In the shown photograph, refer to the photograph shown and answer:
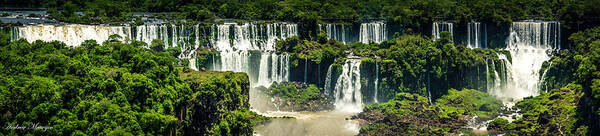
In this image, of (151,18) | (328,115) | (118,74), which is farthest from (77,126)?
(151,18)

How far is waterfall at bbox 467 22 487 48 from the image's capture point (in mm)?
66938

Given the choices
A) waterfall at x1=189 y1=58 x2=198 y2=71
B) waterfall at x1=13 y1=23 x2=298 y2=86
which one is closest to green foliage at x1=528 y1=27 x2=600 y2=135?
waterfall at x1=13 y1=23 x2=298 y2=86

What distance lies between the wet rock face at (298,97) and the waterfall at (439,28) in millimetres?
15113

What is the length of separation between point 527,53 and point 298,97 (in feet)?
79.1

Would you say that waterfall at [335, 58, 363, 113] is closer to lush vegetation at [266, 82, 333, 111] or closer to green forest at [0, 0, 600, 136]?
green forest at [0, 0, 600, 136]

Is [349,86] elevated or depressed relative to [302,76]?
depressed

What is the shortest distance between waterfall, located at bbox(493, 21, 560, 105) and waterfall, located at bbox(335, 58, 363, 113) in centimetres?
1369

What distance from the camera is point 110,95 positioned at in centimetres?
3114

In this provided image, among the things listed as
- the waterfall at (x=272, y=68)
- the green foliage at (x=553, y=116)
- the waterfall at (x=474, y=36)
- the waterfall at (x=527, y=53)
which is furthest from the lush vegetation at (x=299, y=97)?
the waterfall at (x=474, y=36)

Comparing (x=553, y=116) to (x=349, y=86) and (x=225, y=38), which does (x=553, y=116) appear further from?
(x=225, y=38)

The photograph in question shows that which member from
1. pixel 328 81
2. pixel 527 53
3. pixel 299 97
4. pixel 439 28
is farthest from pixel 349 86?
pixel 527 53

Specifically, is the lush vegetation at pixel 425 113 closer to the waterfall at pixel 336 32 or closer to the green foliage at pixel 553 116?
the green foliage at pixel 553 116

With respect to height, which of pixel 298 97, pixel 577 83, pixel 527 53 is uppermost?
pixel 527 53

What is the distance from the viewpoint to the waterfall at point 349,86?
58406mm
